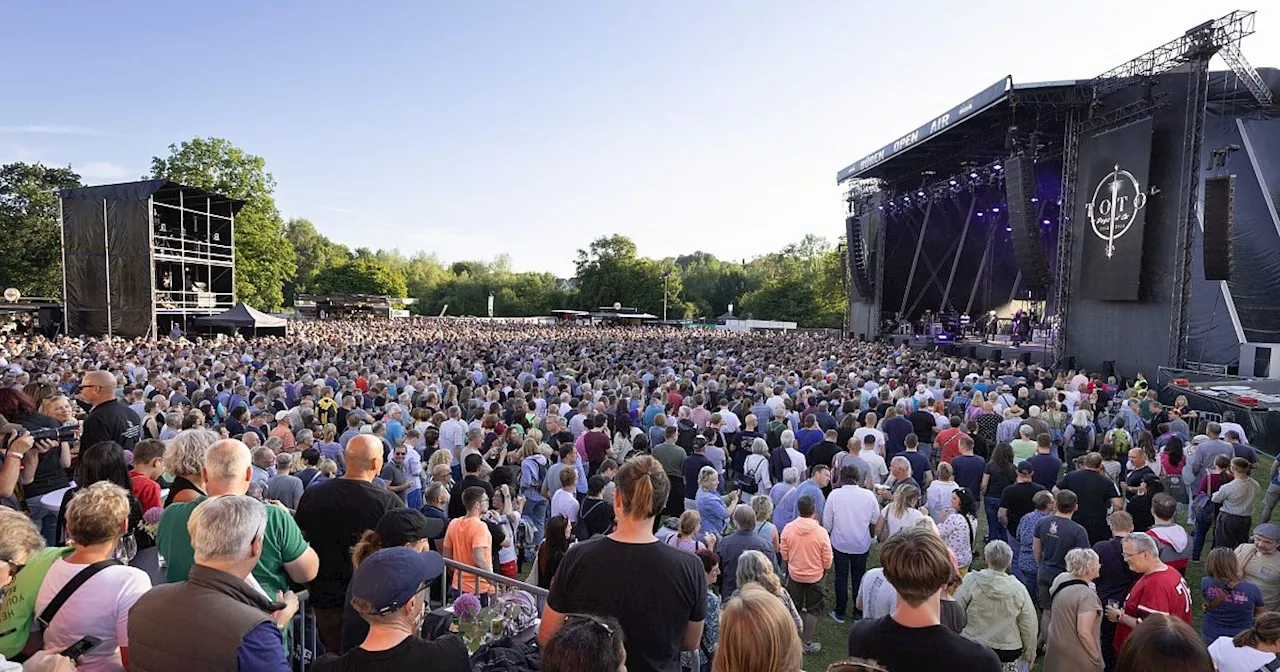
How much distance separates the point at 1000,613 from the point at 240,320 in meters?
28.6

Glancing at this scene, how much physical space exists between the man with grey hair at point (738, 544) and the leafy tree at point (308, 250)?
273 feet

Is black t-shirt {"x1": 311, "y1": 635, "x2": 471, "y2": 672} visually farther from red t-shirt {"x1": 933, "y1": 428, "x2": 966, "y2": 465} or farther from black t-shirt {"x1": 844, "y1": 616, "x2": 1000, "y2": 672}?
red t-shirt {"x1": 933, "y1": 428, "x2": 966, "y2": 465}

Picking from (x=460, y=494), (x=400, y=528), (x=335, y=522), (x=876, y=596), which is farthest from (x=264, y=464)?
(x=876, y=596)

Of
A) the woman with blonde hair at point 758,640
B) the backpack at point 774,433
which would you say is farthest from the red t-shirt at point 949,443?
the woman with blonde hair at point 758,640

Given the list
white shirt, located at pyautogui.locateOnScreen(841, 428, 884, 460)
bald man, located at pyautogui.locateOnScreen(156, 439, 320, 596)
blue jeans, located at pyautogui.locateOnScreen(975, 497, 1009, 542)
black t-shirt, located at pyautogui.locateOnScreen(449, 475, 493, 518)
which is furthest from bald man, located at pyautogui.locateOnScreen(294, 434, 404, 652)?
blue jeans, located at pyautogui.locateOnScreen(975, 497, 1009, 542)

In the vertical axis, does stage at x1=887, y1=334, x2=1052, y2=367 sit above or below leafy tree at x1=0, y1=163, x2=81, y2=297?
below

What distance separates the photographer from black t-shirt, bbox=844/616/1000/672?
2004 mm

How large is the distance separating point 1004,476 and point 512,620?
205 inches

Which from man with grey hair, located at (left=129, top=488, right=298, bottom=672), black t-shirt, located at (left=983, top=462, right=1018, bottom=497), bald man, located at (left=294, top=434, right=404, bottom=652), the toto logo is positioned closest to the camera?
man with grey hair, located at (left=129, top=488, right=298, bottom=672)

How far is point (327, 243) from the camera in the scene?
282 ft

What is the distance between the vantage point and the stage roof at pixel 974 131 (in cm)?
1680

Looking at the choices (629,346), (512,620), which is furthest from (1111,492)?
(629,346)

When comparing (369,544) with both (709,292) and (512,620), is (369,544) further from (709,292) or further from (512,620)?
(709,292)

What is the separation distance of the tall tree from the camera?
34.3m
